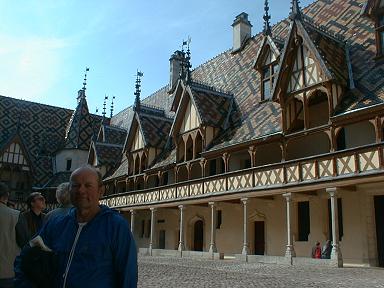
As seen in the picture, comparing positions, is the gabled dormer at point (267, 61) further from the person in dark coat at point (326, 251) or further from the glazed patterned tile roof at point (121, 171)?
the glazed patterned tile roof at point (121, 171)

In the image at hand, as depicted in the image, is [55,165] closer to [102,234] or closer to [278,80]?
[278,80]

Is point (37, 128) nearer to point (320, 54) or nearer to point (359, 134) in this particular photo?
point (320, 54)

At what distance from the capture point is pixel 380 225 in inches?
640

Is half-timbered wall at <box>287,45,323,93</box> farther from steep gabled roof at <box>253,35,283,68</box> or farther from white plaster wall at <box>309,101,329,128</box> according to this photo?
steep gabled roof at <box>253,35,283,68</box>

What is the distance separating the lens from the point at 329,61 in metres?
17.5

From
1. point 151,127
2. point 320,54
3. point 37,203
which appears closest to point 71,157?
point 151,127

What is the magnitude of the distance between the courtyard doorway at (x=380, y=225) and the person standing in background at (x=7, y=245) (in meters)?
14.9

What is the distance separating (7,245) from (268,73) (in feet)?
66.4

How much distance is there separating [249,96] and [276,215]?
7.18 meters

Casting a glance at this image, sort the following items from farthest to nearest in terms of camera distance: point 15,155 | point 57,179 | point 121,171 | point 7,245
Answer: point 57,179, point 15,155, point 121,171, point 7,245

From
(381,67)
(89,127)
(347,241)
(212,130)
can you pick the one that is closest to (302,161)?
(347,241)

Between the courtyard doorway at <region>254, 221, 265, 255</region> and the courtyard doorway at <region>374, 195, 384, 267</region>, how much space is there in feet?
21.9

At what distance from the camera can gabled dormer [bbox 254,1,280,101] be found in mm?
22266

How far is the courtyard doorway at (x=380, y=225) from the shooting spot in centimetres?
1602
